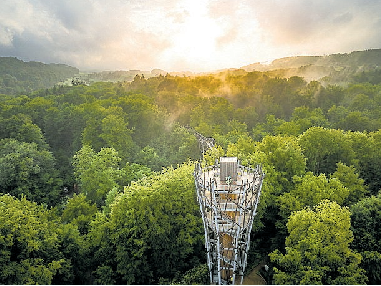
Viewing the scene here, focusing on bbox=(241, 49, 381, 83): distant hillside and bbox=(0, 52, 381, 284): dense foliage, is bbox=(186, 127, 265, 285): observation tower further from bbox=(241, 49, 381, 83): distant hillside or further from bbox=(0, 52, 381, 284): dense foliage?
bbox=(241, 49, 381, 83): distant hillside

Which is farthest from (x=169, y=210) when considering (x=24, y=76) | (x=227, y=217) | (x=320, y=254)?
(x=24, y=76)

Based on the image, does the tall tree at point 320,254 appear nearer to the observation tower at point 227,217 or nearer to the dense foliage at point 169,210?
the dense foliage at point 169,210

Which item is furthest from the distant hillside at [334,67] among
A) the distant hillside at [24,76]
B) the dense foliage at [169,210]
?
the distant hillside at [24,76]

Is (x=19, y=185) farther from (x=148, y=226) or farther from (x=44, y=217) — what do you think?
(x=148, y=226)

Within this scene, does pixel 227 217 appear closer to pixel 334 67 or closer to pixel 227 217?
pixel 227 217

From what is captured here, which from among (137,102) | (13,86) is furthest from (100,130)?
(13,86)
